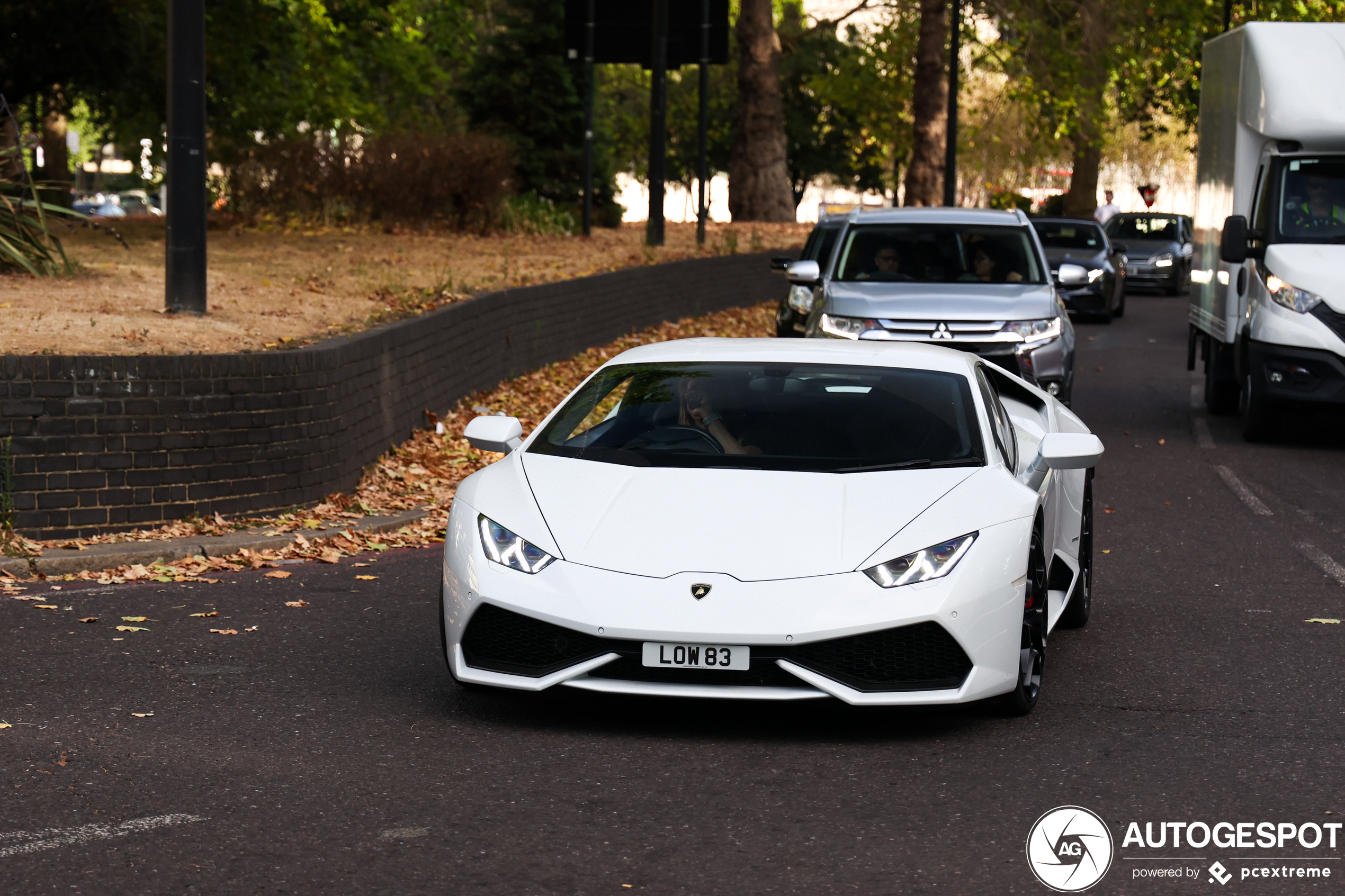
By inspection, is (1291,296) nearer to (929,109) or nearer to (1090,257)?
(1090,257)

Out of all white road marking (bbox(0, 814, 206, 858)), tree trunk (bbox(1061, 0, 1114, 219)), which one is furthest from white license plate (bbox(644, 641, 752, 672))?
tree trunk (bbox(1061, 0, 1114, 219))

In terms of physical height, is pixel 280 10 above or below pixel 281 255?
above

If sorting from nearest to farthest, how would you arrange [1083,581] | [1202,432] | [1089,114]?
1. [1083,581]
2. [1202,432]
3. [1089,114]

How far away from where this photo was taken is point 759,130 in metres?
39.2

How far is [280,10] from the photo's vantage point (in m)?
25.7

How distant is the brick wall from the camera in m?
9.00

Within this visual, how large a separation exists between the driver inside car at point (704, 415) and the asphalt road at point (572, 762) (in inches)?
41.8

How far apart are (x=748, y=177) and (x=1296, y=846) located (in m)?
35.8

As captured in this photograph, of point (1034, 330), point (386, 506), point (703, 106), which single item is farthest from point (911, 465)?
point (703, 106)

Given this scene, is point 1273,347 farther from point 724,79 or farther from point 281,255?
point 724,79

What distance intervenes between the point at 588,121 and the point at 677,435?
23.8 m

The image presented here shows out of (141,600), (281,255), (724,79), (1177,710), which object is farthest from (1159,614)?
(724,79)

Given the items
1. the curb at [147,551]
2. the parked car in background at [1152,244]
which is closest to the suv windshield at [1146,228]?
the parked car in background at [1152,244]

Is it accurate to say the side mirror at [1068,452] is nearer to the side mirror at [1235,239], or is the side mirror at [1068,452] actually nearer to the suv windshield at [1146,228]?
the side mirror at [1235,239]
